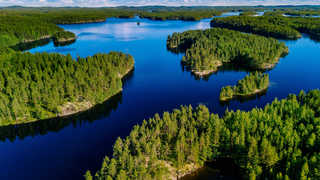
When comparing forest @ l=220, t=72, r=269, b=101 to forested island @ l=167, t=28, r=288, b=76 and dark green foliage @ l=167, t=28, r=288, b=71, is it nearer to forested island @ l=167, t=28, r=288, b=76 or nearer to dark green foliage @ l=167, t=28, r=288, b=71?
forested island @ l=167, t=28, r=288, b=76

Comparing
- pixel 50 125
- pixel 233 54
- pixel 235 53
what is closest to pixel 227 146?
pixel 50 125

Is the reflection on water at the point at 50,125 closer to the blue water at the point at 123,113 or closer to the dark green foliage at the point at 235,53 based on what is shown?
the blue water at the point at 123,113

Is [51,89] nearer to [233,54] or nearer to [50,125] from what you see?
[50,125]

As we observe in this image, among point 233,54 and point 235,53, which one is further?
point 235,53

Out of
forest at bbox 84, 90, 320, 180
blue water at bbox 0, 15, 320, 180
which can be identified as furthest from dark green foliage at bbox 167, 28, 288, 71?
forest at bbox 84, 90, 320, 180

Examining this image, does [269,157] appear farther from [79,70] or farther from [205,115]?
[79,70]

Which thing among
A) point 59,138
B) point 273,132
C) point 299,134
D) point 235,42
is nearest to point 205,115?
point 273,132

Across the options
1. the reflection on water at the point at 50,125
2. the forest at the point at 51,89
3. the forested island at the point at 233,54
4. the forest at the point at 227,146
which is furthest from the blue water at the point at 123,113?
the forest at the point at 227,146
